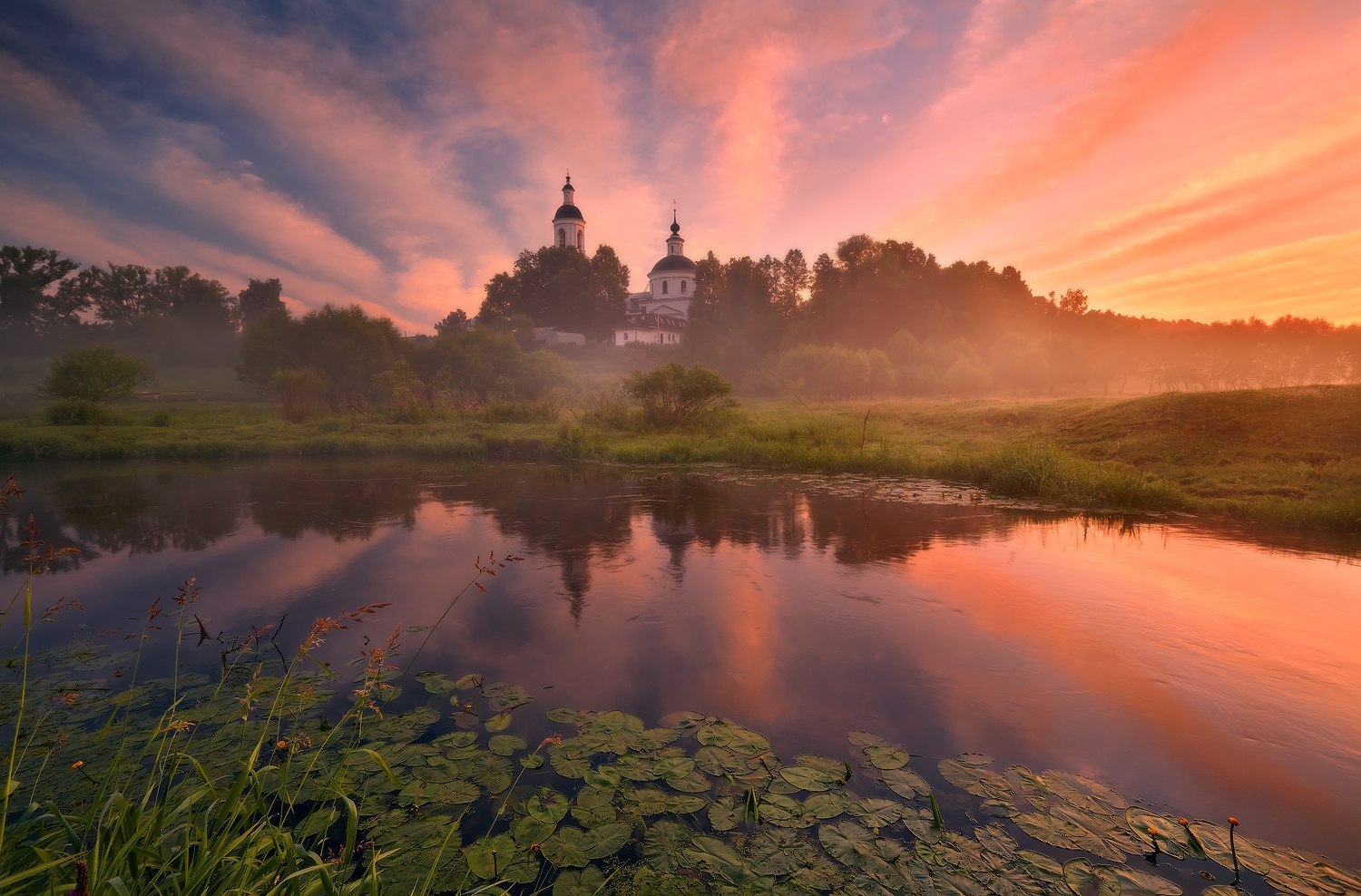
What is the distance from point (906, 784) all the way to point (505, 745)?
3.22m

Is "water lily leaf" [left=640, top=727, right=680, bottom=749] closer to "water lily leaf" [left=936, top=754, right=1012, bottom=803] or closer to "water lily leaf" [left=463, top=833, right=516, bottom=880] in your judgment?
"water lily leaf" [left=463, top=833, right=516, bottom=880]

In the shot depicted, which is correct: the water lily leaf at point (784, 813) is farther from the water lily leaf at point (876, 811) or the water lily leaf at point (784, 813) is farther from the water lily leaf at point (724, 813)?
the water lily leaf at point (876, 811)

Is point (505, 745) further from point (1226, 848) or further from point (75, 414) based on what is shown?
point (75, 414)

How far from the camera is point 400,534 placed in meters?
12.1

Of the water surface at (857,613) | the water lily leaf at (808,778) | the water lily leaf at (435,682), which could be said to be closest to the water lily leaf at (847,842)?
the water lily leaf at (808,778)

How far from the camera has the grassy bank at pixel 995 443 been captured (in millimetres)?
13695

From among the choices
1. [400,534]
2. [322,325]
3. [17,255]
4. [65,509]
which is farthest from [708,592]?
[17,255]

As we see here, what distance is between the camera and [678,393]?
2653 centimetres

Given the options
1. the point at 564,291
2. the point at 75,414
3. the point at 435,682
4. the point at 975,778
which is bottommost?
the point at 435,682

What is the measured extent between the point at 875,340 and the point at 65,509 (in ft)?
223

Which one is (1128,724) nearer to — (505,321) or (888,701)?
(888,701)

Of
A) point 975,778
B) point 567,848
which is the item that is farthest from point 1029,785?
point 567,848

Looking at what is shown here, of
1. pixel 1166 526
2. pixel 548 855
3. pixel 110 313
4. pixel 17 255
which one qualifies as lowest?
pixel 548 855

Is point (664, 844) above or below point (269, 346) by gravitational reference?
below
